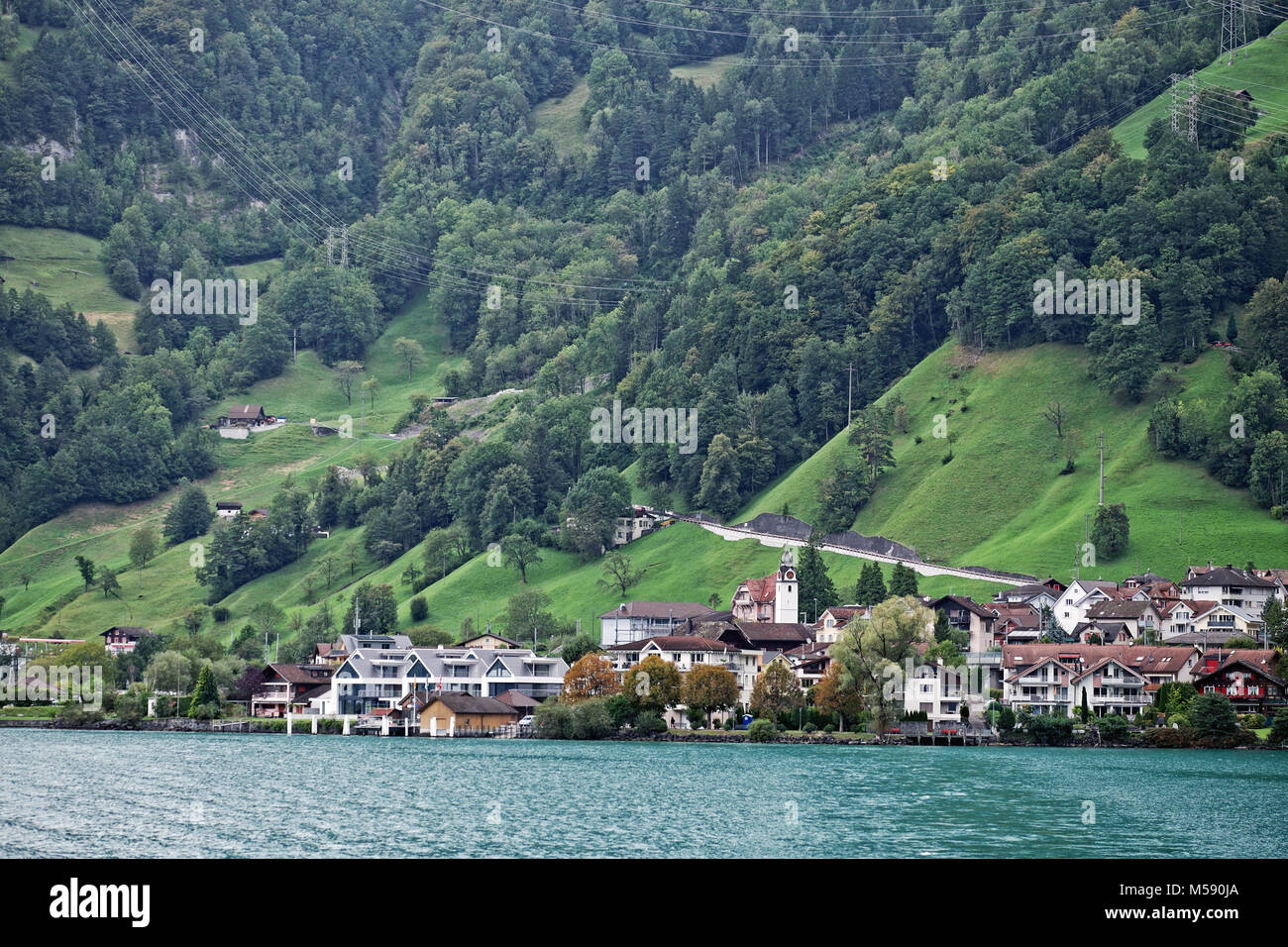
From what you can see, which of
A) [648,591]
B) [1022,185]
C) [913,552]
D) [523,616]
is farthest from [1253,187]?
[523,616]

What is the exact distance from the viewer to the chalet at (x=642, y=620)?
129500 mm

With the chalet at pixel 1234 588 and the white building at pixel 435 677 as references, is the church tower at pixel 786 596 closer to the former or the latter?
the white building at pixel 435 677

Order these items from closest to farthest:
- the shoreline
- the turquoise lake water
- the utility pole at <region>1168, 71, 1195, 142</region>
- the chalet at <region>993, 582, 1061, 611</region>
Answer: the turquoise lake water, the shoreline, the chalet at <region>993, 582, 1061, 611</region>, the utility pole at <region>1168, 71, 1195, 142</region>

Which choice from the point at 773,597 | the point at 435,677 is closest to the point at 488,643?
the point at 435,677

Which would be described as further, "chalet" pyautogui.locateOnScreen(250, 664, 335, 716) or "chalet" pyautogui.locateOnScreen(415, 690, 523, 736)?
"chalet" pyautogui.locateOnScreen(250, 664, 335, 716)

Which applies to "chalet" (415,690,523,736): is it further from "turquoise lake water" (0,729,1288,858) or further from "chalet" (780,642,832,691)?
"chalet" (780,642,832,691)

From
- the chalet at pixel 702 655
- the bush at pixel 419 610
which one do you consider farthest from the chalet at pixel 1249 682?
the bush at pixel 419 610

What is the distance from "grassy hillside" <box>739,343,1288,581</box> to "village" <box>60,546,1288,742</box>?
236 inches

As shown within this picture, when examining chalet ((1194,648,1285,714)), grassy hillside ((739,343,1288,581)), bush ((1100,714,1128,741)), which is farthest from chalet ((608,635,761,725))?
chalet ((1194,648,1285,714))

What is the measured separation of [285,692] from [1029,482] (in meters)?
69.4

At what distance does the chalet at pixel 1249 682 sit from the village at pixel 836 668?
9cm

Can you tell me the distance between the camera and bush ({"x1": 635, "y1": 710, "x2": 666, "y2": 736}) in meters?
97.2

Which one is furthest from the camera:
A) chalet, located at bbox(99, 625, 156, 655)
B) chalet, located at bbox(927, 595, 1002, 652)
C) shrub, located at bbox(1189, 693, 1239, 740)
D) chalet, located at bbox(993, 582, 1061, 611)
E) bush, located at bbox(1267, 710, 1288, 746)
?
chalet, located at bbox(99, 625, 156, 655)
